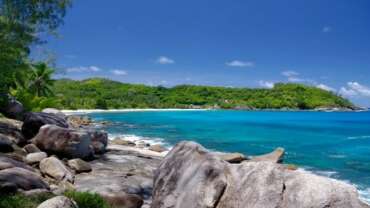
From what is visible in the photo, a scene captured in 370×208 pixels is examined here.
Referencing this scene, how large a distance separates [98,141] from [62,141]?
175 inches

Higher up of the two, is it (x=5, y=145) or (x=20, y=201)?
(x=5, y=145)

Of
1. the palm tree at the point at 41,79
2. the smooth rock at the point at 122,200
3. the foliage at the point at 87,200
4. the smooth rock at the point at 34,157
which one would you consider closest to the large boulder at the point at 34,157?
the smooth rock at the point at 34,157

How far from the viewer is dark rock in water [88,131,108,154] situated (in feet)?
78.6

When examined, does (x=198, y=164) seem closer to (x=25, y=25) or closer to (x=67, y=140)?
(x=25, y=25)

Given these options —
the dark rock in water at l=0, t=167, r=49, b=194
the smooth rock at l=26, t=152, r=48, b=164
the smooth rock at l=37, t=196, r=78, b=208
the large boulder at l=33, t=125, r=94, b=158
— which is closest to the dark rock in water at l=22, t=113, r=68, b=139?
the large boulder at l=33, t=125, r=94, b=158

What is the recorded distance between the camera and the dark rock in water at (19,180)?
38.9 ft

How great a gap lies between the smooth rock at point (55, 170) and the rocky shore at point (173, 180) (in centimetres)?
4

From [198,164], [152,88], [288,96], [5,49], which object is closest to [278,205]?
[198,164]

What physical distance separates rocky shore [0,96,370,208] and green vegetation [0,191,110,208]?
15.1 inches

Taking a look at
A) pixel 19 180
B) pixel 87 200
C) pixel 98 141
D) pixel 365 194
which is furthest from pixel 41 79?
pixel 87 200

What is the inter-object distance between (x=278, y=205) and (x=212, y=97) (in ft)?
589

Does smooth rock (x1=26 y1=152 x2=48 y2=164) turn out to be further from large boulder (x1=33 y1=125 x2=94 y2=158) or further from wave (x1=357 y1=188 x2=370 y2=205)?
wave (x1=357 y1=188 x2=370 y2=205)

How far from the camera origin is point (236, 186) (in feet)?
30.0

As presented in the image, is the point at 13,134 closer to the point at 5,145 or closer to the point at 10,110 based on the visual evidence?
the point at 5,145
